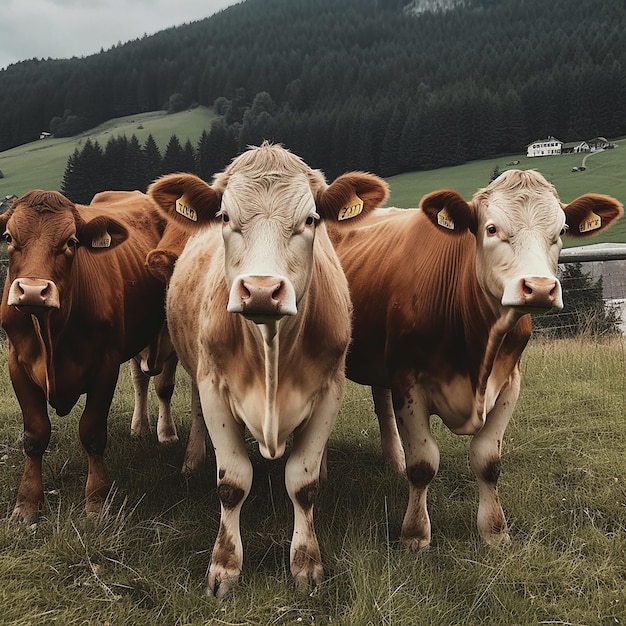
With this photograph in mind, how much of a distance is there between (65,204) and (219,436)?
5.50 feet

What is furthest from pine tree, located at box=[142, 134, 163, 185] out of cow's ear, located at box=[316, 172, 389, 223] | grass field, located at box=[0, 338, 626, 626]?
cow's ear, located at box=[316, 172, 389, 223]

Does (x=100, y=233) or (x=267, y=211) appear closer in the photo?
(x=267, y=211)

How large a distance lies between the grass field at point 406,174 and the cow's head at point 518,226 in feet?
61.8

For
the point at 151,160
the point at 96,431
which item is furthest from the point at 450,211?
the point at 151,160

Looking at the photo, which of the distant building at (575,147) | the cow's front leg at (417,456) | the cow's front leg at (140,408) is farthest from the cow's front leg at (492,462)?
the distant building at (575,147)

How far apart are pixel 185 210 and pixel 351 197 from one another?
89cm

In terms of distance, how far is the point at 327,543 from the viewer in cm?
345

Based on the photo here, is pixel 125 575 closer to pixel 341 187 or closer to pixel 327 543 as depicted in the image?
pixel 327 543

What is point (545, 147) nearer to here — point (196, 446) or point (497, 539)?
Answer: point (196, 446)

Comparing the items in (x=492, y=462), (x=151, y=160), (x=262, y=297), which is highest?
(x=151, y=160)

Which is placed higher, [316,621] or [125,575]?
[125,575]

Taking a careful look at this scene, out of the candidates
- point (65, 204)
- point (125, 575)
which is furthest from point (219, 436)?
point (65, 204)

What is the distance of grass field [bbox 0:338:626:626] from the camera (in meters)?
2.87

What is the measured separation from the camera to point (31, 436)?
3.85m
